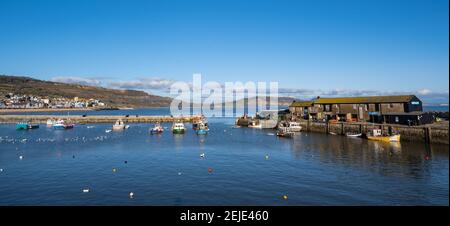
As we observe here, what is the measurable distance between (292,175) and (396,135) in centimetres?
3397

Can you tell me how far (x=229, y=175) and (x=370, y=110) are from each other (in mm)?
53780

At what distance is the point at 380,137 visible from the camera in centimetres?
6047

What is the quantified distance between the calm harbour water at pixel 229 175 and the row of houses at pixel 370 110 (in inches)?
521

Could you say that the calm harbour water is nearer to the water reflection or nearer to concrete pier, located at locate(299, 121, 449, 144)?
the water reflection

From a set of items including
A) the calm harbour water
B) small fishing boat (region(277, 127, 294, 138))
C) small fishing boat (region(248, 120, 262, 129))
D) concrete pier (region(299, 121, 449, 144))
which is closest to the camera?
the calm harbour water

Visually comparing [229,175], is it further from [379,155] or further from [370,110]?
[370,110]

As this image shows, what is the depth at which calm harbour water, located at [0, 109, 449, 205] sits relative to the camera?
88.3 feet

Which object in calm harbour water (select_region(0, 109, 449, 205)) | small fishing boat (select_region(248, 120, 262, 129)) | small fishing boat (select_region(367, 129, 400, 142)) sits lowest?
calm harbour water (select_region(0, 109, 449, 205))

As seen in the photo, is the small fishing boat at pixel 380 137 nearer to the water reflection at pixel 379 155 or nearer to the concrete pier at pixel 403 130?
the water reflection at pixel 379 155

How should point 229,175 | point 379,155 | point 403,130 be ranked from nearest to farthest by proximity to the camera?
point 229,175, point 379,155, point 403,130

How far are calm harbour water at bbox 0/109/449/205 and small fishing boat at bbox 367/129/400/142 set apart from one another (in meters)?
2.94

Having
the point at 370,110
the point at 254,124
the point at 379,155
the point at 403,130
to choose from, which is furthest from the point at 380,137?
the point at 254,124

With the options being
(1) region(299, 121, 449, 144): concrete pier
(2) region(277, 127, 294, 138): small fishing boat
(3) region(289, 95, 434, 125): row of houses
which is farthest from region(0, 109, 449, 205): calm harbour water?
(2) region(277, 127, 294, 138): small fishing boat
